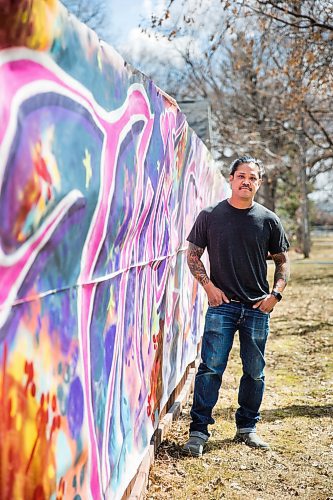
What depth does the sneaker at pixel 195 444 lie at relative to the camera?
472cm

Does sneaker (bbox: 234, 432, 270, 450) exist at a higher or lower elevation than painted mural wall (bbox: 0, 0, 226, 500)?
lower

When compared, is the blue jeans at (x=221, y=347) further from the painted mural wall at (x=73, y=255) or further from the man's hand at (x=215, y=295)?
the painted mural wall at (x=73, y=255)

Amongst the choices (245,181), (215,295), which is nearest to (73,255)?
(215,295)

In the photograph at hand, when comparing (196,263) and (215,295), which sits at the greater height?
(196,263)

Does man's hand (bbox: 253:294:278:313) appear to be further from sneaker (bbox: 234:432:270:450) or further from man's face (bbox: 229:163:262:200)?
sneaker (bbox: 234:432:270:450)

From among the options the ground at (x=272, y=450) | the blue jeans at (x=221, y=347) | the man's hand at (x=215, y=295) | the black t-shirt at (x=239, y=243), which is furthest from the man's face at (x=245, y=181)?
the ground at (x=272, y=450)

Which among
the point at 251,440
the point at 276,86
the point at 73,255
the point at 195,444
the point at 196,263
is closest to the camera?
the point at 73,255

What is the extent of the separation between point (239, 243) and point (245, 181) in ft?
1.43

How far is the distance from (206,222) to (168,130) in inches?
28.2

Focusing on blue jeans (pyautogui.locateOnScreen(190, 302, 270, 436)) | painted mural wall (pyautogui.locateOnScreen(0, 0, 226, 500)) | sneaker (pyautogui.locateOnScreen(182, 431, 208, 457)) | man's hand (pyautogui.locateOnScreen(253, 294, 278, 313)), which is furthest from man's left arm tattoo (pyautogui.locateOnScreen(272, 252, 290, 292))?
sneaker (pyautogui.locateOnScreen(182, 431, 208, 457))

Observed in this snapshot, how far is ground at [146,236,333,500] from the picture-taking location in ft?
13.8

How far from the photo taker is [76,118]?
2.39 meters

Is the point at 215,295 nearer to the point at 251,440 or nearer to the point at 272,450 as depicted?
the point at 251,440

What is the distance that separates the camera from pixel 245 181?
475 cm
